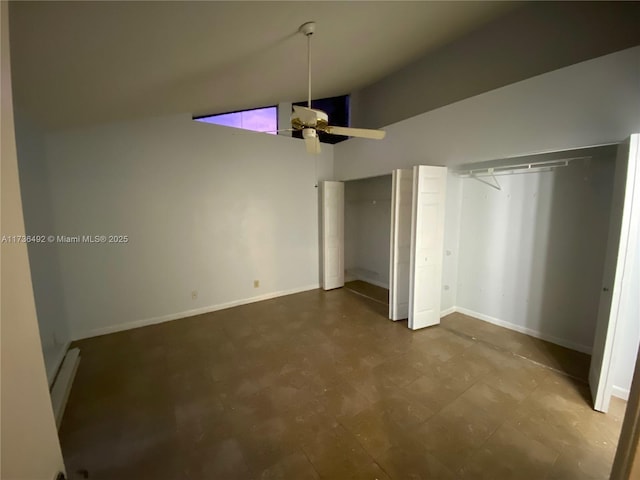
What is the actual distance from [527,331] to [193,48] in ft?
15.3

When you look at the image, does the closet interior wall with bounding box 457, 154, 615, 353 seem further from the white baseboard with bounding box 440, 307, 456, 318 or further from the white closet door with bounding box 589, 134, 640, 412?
A: the white closet door with bounding box 589, 134, 640, 412

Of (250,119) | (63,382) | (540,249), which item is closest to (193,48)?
(250,119)

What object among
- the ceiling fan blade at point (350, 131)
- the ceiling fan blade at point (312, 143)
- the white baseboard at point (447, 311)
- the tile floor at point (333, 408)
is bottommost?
the tile floor at point (333, 408)

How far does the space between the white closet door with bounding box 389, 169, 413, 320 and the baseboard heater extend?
3589 millimetres

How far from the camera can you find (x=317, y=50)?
2.69m

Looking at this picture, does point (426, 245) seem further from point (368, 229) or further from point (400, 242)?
point (368, 229)

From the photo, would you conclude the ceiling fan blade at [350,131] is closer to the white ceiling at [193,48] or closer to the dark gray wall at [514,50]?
the white ceiling at [193,48]

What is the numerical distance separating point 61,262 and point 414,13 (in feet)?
15.8

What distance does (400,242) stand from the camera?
3.66 m

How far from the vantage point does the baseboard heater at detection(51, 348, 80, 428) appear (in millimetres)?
2098

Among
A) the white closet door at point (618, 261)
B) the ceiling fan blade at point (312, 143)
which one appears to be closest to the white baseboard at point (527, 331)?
the white closet door at point (618, 261)

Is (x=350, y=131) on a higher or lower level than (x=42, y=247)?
higher

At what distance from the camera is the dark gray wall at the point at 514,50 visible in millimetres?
2426

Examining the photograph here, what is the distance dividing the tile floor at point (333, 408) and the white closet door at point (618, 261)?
0.32 metres
